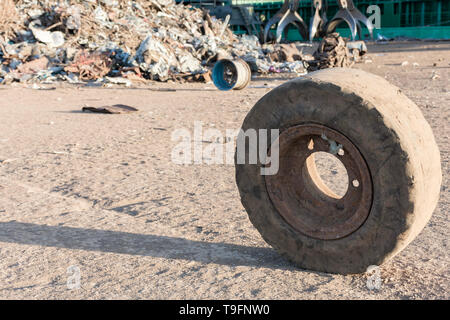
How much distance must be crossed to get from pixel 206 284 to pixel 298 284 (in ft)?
1.62

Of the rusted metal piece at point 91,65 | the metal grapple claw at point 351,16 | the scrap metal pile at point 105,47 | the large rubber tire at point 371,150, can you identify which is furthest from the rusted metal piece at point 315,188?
the metal grapple claw at point 351,16

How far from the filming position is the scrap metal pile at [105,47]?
573 inches

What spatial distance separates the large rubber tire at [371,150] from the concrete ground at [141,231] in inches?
6.4

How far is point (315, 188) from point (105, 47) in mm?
14350

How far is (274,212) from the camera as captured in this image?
291cm

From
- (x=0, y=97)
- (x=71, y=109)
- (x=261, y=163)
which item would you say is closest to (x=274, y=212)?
(x=261, y=163)

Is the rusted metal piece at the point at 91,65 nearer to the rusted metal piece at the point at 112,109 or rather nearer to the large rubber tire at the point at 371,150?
the rusted metal piece at the point at 112,109

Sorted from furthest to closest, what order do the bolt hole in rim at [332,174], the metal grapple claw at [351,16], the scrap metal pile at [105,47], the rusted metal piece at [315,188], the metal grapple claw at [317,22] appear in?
the metal grapple claw at [317,22]
the metal grapple claw at [351,16]
the scrap metal pile at [105,47]
the bolt hole in rim at [332,174]
the rusted metal piece at [315,188]

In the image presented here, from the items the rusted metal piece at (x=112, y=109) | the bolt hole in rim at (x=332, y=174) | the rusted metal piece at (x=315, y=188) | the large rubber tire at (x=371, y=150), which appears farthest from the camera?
the rusted metal piece at (x=112, y=109)

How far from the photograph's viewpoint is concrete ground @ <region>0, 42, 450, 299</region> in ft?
8.61

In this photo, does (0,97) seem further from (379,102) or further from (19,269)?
(379,102)

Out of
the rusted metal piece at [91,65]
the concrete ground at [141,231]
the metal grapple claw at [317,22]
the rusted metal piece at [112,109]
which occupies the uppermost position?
the metal grapple claw at [317,22]

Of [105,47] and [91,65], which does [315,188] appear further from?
[105,47]

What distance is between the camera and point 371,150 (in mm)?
2480
